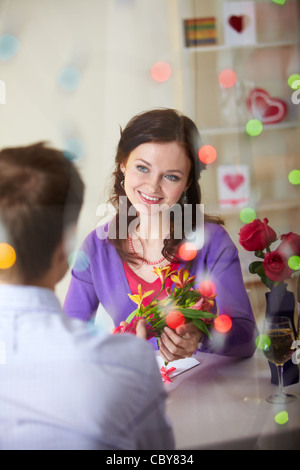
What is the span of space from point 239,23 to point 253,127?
21cm

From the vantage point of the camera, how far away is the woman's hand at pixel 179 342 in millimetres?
843

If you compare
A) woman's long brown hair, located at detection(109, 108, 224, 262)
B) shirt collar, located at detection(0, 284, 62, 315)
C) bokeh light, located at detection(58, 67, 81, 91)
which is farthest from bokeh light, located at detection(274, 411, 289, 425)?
bokeh light, located at detection(58, 67, 81, 91)

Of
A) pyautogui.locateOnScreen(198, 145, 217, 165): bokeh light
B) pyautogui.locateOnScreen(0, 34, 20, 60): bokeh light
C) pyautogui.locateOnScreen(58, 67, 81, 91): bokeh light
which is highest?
pyautogui.locateOnScreen(0, 34, 20, 60): bokeh light

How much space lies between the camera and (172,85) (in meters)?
0.90

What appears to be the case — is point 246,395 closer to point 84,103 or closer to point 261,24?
point 84,103

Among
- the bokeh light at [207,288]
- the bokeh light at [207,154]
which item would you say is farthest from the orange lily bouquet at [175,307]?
the bokeh light at [207,154]

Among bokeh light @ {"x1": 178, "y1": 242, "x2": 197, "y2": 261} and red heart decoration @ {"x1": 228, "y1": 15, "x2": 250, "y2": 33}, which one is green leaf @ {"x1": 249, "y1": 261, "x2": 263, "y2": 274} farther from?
red heart decoration @ {"x1": 228, "y1": 15, "x2": 250, "y2": 33}

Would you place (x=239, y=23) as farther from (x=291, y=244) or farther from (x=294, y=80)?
(x=291, y=244)

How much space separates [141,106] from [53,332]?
1.51 feet

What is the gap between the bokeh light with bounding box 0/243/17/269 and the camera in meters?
0.67

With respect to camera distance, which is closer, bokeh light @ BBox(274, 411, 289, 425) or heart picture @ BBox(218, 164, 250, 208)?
bokeh light @ BBox(274, 411, 289, 425)

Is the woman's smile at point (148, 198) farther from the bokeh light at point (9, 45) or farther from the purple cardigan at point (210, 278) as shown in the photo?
the bokeh light at point (9, 45)

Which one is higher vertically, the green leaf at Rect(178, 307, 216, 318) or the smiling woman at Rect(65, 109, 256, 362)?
the smiling woman at Rect(65, 109, 256, 362)

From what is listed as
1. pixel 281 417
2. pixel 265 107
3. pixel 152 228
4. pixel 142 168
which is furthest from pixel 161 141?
pixel 281 417
